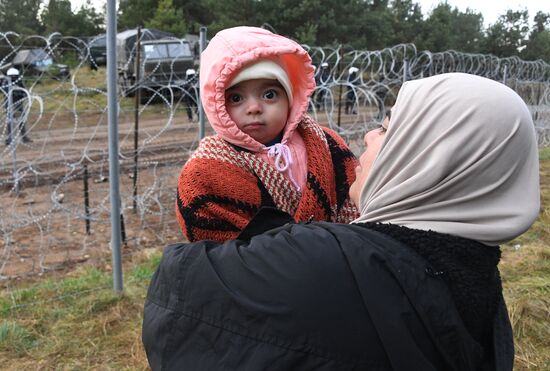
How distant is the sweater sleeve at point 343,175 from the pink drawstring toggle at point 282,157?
143 mm

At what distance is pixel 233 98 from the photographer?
1.55 metres

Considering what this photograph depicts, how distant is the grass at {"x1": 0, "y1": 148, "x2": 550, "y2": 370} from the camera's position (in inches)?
121

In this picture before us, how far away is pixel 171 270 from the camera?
3.28 feet

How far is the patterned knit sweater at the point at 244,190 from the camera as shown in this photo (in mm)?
1374

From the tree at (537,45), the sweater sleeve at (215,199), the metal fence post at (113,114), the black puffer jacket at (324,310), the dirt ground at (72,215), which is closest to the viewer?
the black puffer jacket at (324,310)

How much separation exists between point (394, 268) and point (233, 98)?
2.72 feet

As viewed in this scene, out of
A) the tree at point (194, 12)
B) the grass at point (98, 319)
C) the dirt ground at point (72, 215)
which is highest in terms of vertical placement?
the tree at point (194, 12)

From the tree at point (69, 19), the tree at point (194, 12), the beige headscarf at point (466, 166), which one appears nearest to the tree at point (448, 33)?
the tree at point (194, 12)

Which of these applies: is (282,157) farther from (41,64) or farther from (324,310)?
(41,64)

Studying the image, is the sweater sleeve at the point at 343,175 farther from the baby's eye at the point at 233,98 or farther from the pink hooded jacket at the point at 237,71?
the baby's eye at the point at 233,98

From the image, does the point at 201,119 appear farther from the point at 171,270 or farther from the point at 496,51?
the point at 496,51

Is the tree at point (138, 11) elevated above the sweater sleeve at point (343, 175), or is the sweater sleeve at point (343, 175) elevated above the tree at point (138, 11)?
the tree at point (138, 11)

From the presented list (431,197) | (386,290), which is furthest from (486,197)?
(386,290)

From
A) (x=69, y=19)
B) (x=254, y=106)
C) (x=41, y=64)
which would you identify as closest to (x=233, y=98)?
(x=254, y=106)
